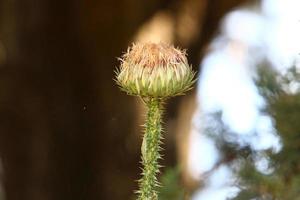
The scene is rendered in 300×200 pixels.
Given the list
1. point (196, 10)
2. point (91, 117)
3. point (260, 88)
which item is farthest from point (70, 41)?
point (260, 88)

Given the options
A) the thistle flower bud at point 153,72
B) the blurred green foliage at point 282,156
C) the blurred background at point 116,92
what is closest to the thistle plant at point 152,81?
the thistle flower bud at point 153,72

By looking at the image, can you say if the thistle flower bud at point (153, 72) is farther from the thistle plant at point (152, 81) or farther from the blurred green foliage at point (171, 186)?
the blurred green foliage at point (171, 186)

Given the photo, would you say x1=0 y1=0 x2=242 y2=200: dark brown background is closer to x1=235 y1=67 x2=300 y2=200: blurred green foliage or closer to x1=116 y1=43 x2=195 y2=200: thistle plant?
x1=235 y1=67 x2=300 y2=200: blurred green foliage

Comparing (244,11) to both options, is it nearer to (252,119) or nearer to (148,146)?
(252,119)

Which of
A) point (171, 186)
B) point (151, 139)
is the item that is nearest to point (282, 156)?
point (171, 186)

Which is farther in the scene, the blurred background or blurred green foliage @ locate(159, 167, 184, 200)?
the blurred background

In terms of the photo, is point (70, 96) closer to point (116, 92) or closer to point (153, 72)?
point (116, 92)

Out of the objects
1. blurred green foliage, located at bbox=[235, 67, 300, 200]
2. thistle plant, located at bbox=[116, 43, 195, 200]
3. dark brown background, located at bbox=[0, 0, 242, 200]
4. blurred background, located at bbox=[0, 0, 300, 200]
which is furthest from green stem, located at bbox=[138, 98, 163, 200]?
dark brown background, located at bbox=[0, 0, 242, 200]
